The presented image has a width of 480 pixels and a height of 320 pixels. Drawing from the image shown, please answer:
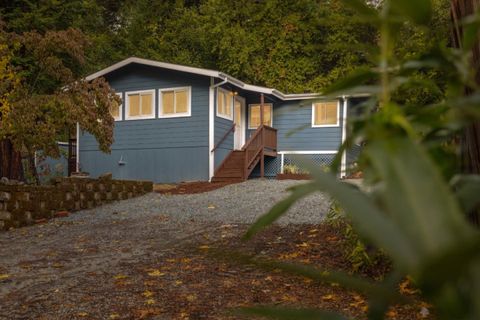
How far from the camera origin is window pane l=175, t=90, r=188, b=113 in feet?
47.8

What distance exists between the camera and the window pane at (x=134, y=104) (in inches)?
602

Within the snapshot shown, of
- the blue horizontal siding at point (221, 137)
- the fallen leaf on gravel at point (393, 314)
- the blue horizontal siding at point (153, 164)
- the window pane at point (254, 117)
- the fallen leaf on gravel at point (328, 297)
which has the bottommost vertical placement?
the fallen leaf on gravel at point (328, 297)

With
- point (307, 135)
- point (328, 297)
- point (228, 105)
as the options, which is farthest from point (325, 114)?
point (328, 297)

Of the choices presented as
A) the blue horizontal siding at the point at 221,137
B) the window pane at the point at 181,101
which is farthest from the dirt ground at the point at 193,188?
the window pane at the point at 181,101

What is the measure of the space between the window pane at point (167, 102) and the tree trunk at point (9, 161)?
5095 mm

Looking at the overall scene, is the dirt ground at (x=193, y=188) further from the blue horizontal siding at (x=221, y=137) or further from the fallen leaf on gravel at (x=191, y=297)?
the fallen leaf on gravel at (x=191, y=297)

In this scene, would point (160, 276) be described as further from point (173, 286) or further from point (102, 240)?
point (102, 240)

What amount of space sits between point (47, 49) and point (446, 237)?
414 inches

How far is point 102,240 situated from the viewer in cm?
614

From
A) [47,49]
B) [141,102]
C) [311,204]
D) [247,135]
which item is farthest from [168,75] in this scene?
[311,204]

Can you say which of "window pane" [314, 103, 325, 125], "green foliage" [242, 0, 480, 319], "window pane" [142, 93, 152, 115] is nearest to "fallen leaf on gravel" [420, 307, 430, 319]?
"green foliage" [242, 0, 480, 319]

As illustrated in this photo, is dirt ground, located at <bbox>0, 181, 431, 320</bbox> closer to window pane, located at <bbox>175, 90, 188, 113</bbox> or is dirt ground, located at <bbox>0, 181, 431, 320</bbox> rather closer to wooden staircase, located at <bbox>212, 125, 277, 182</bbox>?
wooden staircase, located at <bbox>212, 125, 277, 182</bbox>

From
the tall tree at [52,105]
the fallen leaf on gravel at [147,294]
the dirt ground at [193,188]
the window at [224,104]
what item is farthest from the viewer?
the window at [224,104]

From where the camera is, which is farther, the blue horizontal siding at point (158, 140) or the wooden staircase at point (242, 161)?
the blue horizontal siding at point (158, 140)
